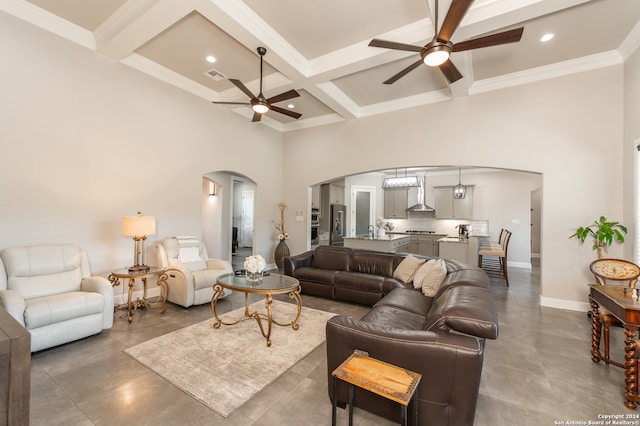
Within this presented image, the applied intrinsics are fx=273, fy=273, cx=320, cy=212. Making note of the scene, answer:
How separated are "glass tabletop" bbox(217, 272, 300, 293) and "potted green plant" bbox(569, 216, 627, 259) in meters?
4.28

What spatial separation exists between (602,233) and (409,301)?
3095 millimetres

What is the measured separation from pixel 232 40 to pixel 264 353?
4.04m

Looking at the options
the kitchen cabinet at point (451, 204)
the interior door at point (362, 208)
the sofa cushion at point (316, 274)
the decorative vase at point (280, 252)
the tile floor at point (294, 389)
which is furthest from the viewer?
the interior door at point (362, 208)

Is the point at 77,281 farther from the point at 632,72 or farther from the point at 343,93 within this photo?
the point at 632,72

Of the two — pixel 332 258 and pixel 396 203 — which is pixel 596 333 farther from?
pixel 396 203

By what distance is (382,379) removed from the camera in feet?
4.78

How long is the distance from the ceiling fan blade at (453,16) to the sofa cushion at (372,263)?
3.17m

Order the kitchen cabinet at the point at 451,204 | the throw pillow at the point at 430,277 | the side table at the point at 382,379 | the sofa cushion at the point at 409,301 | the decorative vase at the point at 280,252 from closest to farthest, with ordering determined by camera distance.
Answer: the side table at the point at 382,379, the sofa cushion at the point at 409,301, the throw pillow at the point at 430,277, the decorative vase at the point at 280,252, the kitchen cabinet at the point at 451,204

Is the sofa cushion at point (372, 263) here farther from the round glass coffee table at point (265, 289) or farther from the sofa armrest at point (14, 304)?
the sofa armrest at point (14, 304)

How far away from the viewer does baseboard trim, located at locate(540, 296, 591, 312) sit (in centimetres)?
421

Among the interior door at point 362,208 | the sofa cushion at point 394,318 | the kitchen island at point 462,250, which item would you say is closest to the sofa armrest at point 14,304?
the sofa cushion at point 394,318

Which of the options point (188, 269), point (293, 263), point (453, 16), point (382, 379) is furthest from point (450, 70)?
point (188, 269)

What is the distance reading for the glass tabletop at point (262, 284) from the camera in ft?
10.2

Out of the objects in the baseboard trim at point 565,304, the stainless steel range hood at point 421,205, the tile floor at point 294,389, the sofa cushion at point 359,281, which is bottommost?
the tile floor at point 294,389
